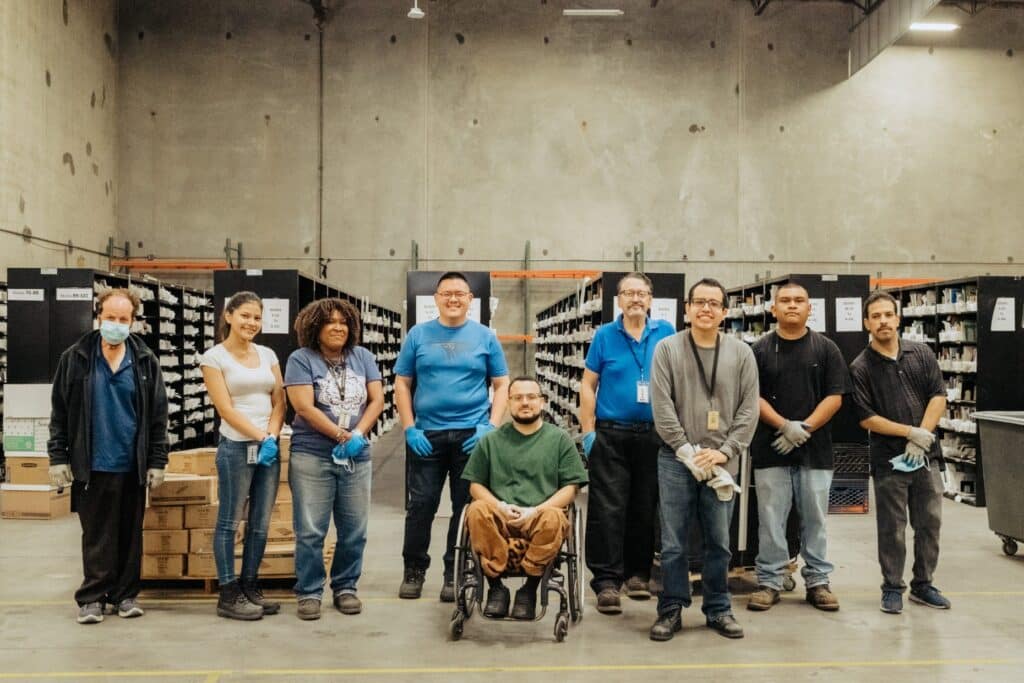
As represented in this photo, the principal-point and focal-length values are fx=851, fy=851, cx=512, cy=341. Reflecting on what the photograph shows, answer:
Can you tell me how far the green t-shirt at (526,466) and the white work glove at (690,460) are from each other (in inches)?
20.5

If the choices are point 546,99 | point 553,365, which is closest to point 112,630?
point 553,365

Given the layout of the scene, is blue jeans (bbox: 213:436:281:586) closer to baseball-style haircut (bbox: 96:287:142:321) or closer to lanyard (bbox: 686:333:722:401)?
baseball-style haircut (bbox: 96:287:142:321)

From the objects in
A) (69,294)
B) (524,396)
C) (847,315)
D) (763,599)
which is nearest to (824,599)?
(763,599)

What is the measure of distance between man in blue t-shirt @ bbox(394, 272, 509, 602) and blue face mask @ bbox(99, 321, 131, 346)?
4.56 feet

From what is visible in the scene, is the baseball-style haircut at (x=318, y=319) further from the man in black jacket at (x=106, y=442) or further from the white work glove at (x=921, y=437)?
the white work glove at (x=921, y=437)

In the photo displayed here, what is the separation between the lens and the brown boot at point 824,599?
455cm

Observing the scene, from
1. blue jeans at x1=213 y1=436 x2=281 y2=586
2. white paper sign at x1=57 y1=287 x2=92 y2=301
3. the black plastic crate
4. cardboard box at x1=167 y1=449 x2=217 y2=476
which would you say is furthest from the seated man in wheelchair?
white paper sign at x1=57 y1=287 x2=92 y2=301

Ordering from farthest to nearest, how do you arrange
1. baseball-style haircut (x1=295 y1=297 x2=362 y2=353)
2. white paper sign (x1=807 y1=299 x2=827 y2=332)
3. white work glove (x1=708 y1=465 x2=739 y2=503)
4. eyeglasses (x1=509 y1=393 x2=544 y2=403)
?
white paper sign (x1=807 y1=299 x2=827 y2=332) → baseball-style haircut (x1=295 y1=297 x2=362 y2=353) → eyeglasses (x1=509 y1=393 x2=544 y2=403) → white work glove (x1=708 y1=465 x2=739 y2=503)

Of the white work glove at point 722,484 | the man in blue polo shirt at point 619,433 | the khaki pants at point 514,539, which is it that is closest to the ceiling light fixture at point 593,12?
the man in blue polo shirt at point 619,433

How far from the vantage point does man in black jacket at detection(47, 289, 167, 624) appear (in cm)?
421

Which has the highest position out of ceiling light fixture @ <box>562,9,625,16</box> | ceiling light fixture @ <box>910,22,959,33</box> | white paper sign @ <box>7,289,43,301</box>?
ceiling light fixture @ <box>562,9,625,16</box>

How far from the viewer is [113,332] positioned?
423 centimetres

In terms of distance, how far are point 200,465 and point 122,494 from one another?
950mm

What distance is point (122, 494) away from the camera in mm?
4281
